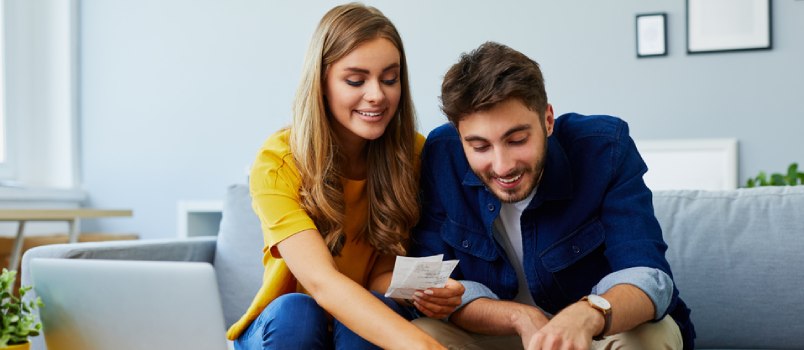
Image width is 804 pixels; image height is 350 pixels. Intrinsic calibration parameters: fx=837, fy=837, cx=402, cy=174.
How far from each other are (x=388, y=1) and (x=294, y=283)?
2382 millimetres

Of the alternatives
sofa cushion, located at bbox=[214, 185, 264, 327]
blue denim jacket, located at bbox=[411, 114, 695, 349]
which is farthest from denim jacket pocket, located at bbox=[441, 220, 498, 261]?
sofa cushion, located at bbox=[214, 185, 264, 327]

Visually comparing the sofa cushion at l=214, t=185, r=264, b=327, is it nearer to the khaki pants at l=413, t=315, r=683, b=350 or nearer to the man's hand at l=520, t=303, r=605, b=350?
the khaki pants at l=413, t=315, r=683, b=350

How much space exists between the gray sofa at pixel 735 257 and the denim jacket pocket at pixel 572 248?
1.40ft

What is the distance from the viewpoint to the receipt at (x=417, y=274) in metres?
1.39

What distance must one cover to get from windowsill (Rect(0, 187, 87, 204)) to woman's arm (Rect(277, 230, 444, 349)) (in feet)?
7.62

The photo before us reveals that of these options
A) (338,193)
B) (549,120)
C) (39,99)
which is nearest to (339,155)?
(338,193)

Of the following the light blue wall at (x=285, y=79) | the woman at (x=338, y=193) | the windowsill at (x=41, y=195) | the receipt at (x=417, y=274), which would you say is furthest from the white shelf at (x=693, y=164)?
the windowsill at (x=41, y=195)

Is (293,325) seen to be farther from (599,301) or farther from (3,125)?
(3,125)

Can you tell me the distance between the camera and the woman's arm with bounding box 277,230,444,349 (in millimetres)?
1392

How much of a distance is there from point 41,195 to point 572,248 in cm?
284

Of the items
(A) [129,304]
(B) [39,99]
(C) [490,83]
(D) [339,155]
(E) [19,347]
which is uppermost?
(B) [39,99]

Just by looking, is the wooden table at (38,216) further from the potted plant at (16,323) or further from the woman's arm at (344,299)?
the woman's arm at (344,299)

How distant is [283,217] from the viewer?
61.9 inches

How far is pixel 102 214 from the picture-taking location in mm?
3184
